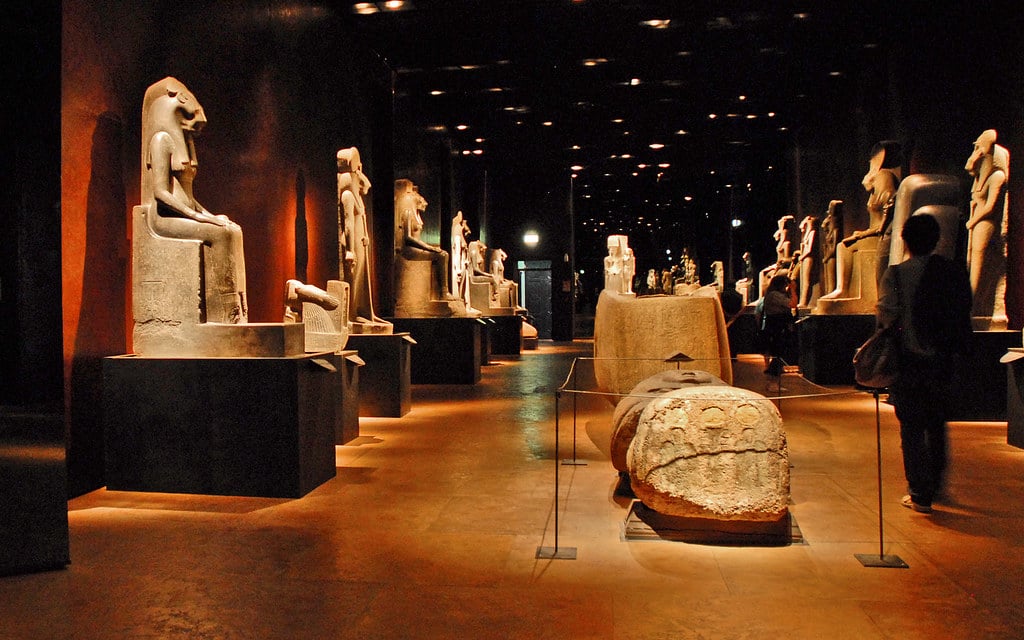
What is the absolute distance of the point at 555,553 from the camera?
3420 millimetres

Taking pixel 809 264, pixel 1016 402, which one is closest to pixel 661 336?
pixel 1016 402

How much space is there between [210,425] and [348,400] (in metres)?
1.83

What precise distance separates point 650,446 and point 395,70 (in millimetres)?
9439

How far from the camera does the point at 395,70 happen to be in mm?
11602

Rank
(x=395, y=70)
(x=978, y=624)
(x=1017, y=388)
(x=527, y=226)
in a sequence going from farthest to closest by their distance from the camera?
(x=527, y=226)
(x=395, y=70)
(x=1017, y=388)
(x=978, y=624)

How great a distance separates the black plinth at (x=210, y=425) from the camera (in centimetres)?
457

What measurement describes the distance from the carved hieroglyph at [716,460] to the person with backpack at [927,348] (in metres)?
0.99

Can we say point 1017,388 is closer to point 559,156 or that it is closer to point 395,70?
point 395,70

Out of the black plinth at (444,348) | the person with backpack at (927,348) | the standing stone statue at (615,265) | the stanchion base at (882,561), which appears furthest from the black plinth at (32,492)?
the standing stone statue at (615,265)

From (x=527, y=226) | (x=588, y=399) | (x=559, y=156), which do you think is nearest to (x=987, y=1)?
(x=588, y=399)

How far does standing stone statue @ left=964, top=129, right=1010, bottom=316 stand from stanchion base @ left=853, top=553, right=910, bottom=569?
207 inches

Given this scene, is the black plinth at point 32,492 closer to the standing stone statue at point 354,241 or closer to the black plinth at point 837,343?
the standing stone statue at point 354,241

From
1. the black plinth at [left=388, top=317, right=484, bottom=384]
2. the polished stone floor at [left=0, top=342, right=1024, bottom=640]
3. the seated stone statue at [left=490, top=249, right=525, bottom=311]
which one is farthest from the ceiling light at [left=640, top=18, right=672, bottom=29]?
the seated stone statue at [left=490, top=249, right=525, bottom=311]

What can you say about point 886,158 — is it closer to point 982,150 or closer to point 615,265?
point 982,150
